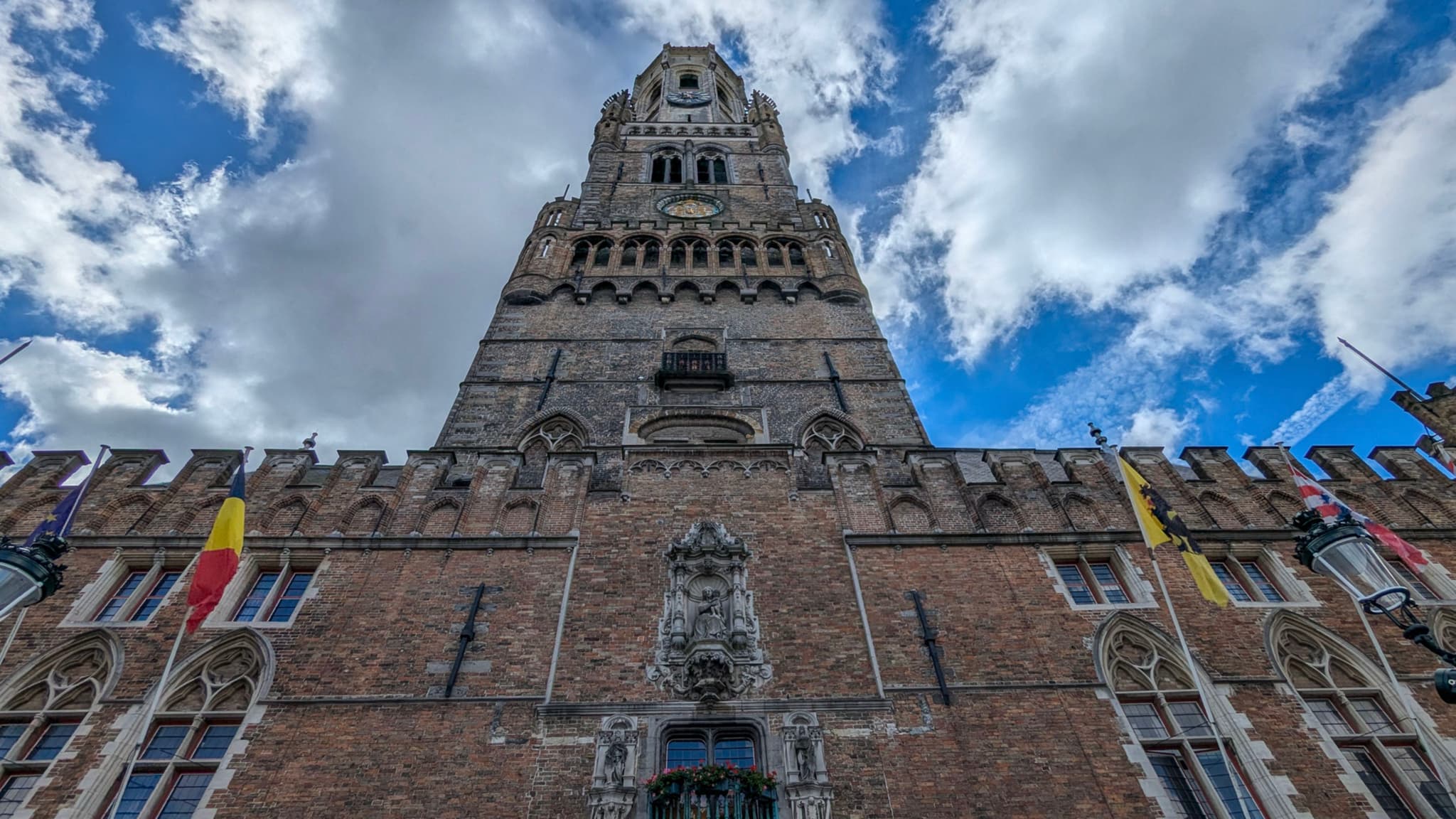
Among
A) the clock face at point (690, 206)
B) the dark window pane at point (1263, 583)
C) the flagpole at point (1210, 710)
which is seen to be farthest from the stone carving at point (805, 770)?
the clock face at point (690, 206)

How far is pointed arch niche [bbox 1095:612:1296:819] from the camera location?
10469 mm

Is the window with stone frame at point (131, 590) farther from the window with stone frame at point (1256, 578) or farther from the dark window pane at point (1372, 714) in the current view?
the dark window pane at point (1372, 714)

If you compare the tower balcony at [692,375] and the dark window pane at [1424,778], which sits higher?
the tower balcony at [692,375]

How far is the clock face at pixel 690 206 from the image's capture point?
104 ft

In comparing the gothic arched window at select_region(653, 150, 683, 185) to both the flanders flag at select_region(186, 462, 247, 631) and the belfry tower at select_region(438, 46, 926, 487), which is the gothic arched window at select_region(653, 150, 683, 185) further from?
the flanders flag at select_region(186, 462, 247, 631)

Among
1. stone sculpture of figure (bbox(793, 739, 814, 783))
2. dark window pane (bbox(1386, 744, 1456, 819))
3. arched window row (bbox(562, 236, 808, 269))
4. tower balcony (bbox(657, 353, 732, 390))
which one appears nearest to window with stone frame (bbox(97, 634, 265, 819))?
stone sculpture of figure (bbox(793, 739, 814, 783))

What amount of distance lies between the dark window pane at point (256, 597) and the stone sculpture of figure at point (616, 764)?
250 inches

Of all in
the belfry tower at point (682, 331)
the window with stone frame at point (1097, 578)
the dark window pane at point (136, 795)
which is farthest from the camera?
the belfry tower at point (682, 331)

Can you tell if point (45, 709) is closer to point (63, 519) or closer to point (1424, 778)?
point (63, 519)

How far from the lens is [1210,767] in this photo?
1097cm

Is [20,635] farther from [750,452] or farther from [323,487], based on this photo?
[750,452]

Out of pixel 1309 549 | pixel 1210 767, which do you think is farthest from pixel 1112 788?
pixel 1309 549

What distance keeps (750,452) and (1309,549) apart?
9.18 metres

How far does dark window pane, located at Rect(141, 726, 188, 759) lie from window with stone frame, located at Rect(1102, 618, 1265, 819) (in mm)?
13127
